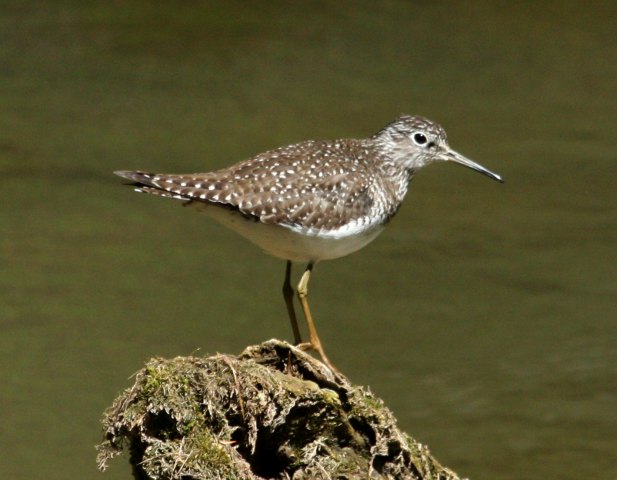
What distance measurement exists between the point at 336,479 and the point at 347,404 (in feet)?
1.42

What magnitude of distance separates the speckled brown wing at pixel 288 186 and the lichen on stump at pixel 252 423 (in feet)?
7.27


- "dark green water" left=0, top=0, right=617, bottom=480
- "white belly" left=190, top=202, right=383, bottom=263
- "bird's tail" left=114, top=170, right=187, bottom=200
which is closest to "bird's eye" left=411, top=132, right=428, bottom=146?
"white belly" left=190, top=202, right=383, bottom=263

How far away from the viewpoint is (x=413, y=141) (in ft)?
35.3

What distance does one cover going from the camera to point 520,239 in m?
16.0

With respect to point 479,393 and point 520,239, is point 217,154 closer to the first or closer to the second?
point 520,239

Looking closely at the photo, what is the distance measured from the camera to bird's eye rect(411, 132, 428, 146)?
1080 cm

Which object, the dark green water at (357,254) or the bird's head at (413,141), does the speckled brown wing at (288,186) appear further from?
the dark green water at (357,254)

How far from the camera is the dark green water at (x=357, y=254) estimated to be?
13.0 m

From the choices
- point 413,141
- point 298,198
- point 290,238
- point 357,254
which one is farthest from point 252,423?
point 357,254

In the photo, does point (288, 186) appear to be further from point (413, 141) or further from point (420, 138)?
point (420, 138)

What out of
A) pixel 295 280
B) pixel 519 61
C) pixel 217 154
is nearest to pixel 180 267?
pixel 295 280

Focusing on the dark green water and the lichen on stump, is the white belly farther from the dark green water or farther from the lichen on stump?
the dark green water

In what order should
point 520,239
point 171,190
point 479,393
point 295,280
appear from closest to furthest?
point 171,190 < point 479,393 < point 295,280 < point 520,239

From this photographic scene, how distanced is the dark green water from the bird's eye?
10.6 ft
